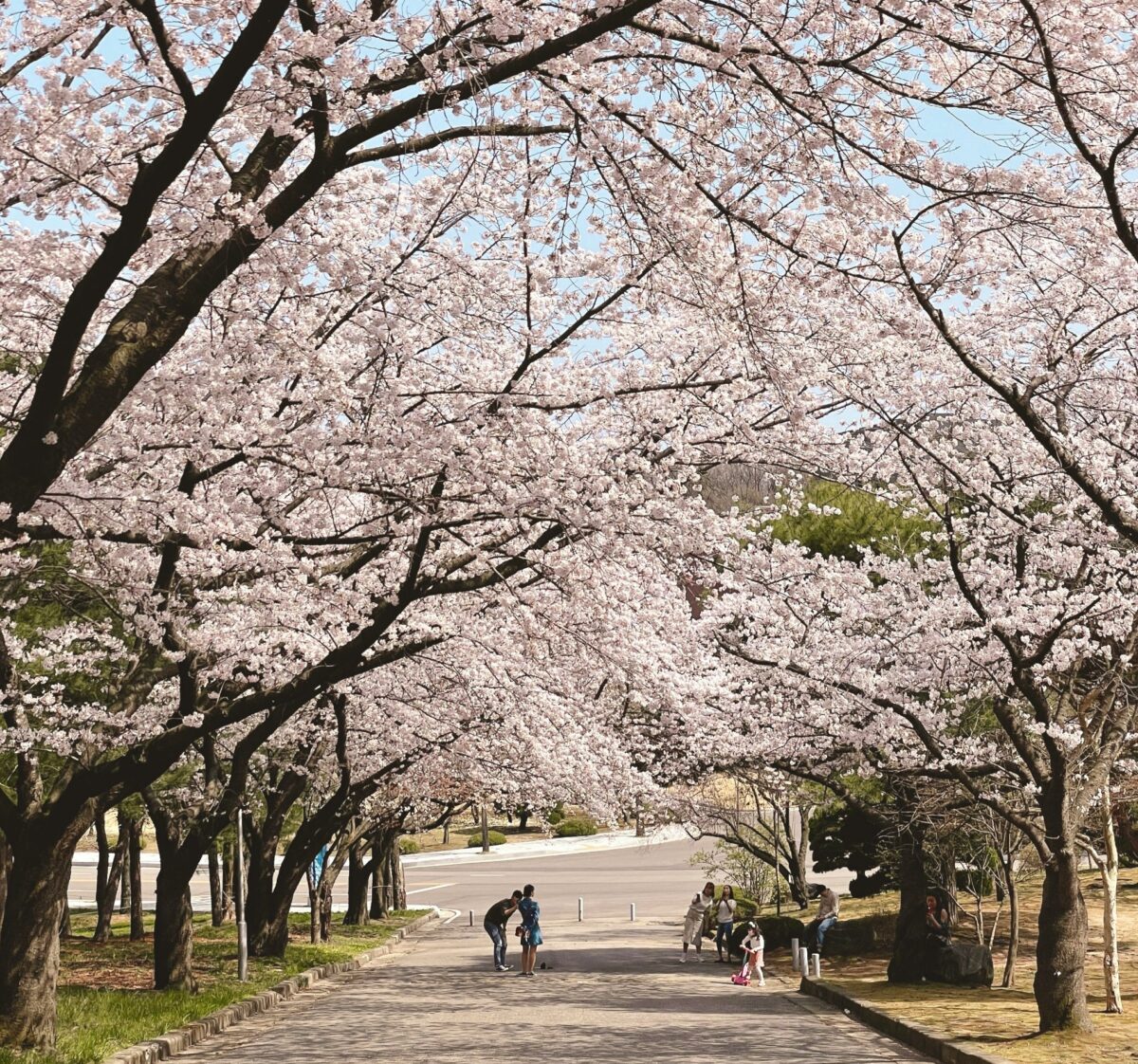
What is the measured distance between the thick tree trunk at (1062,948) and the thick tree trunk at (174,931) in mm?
10610

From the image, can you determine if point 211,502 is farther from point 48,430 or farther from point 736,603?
point 736,603

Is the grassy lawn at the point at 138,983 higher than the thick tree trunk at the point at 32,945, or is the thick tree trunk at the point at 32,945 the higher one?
the thick tree trunk at the point at 32,945

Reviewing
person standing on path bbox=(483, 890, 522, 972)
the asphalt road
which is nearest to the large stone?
person standing on path bbox=(483, 890, 522, 972)

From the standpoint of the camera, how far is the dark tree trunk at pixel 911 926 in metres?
19.3

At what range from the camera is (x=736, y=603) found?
69.4 ft

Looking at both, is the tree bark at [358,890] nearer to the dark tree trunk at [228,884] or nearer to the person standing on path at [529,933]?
the dark tree trunk at [228,884]

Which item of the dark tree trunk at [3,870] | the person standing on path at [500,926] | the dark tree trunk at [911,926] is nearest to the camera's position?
the dark tree trunk at [3,870]

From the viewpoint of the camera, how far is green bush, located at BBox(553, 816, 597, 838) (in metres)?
75.7

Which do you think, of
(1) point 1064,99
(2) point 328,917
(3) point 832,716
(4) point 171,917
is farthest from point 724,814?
(1) point 1064,99

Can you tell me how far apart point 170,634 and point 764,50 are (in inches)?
342

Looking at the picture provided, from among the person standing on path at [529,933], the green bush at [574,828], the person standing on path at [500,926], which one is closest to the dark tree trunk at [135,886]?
the person standing on path at [500,926]

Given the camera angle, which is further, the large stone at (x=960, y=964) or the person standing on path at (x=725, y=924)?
the person standing on path at (x=725, y=924)

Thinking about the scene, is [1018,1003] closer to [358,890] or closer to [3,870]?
[3,870]

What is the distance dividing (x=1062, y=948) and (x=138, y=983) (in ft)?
44.3
